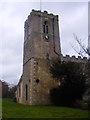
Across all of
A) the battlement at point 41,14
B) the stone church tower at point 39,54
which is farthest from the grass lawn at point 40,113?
the battlement at point 41,14

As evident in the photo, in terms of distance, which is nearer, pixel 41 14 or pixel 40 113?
pixel 40 113

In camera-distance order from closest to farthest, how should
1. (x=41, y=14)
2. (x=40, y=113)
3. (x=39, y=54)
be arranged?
(x=40, y=113) < (x=39, y=54) < (x=41, y=14)

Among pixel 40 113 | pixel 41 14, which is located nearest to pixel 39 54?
pixel 41 14

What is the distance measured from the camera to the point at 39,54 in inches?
1261

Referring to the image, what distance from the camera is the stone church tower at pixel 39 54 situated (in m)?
30.6

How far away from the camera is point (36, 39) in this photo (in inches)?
1287

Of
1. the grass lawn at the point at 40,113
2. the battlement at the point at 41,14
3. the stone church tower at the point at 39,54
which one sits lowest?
the grass lawn at the point at 40,113

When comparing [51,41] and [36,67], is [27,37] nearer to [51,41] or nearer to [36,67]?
[51,41]

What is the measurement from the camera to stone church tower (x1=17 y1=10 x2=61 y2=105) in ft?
100

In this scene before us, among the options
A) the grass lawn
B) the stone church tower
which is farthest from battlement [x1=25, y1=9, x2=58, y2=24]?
the grass lawn

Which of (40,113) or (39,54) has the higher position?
(39,54)

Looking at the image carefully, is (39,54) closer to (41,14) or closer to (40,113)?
(41,14)

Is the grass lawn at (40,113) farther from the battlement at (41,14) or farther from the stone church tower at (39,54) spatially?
the battlement at (41,14)

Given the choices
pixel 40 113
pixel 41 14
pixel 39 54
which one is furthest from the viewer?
pixel 41 14
